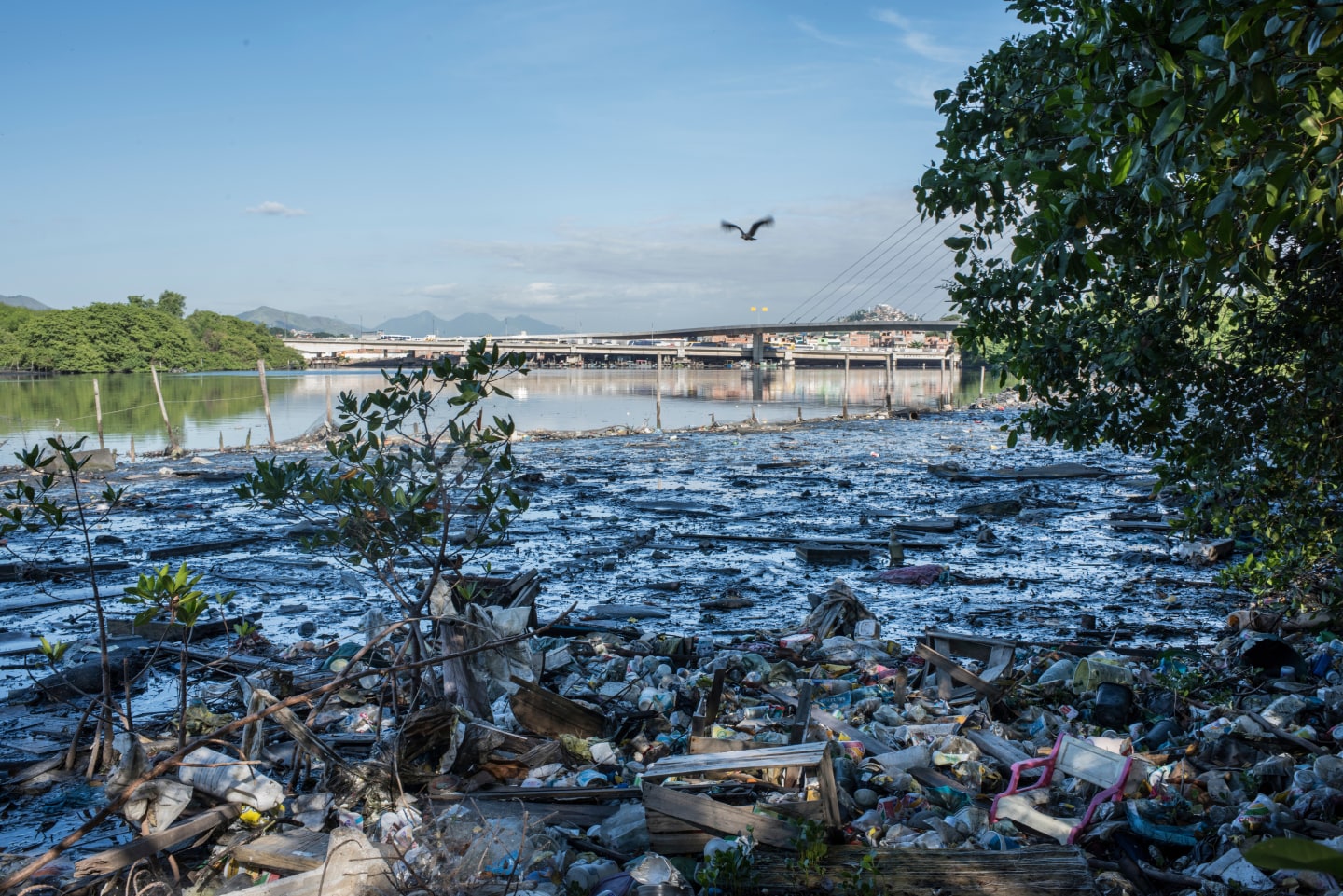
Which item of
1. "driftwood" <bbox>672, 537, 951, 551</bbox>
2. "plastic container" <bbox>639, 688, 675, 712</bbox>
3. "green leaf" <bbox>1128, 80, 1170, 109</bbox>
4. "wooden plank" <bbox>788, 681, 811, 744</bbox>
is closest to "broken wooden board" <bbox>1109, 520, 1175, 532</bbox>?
"driftwood" <bbox>672, 537, 951, 551</bbox>

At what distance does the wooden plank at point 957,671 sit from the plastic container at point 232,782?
3912 mm

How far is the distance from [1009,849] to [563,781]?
2.05 metres

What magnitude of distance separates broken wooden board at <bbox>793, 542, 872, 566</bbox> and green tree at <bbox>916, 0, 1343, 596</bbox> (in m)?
4.59

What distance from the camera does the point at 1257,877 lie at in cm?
313

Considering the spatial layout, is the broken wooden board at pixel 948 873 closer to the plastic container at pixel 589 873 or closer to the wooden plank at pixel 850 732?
the plastic container at pixel 589 873

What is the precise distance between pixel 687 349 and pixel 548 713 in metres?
94.2

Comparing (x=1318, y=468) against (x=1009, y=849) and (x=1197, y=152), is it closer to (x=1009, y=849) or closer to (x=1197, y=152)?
(x=1009, y=849)

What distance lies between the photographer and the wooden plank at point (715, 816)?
3471 millimetres

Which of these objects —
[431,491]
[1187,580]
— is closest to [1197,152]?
[431,491]

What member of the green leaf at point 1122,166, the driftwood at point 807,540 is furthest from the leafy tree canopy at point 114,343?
the green leaf at point 1122,166

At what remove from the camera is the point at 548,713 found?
15.7 feet

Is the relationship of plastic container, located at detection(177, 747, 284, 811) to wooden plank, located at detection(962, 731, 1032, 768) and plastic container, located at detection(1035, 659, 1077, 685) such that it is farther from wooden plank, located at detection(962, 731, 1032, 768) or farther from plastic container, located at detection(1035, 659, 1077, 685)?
plastic container, located at detection(1035, 659, 1077, 685)

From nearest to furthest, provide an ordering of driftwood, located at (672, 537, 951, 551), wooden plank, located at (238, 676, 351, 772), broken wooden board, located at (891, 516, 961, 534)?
wooden plank, located at (238, 676, 351, 772) < driftwood, located at (672, 537, 951, 551) < broken wooden board, located at (891, 516, 961, 534)

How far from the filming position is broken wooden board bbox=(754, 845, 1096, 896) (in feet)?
10.1
